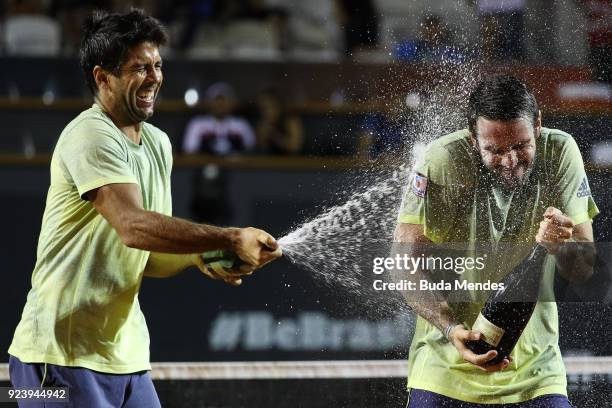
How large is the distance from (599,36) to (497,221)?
808 millimetres

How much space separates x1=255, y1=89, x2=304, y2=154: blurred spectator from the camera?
5.33 metres

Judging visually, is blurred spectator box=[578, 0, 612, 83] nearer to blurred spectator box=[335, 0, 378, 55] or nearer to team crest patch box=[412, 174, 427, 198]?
team crest patch box=[412, 174, 427, 198]

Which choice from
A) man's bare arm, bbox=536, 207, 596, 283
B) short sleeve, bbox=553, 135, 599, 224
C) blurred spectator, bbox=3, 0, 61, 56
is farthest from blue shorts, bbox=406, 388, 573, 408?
blurred spectator, bbox=3, 0, 61, 56

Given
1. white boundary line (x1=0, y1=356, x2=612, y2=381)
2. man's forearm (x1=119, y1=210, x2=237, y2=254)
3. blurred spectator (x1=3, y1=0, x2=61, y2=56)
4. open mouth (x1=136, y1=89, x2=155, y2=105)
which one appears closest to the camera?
man's forearm (x1=119, y1=210, x2=237, y2=254)

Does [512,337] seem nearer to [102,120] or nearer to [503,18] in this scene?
[503,18]

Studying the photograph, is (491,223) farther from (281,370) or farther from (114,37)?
(114,37)

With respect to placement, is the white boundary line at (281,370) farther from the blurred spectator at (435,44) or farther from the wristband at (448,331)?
the blurred spectator at (435,44)

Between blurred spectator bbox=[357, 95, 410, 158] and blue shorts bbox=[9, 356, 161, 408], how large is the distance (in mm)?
963

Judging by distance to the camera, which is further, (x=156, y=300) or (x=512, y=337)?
(x=156, y=300)

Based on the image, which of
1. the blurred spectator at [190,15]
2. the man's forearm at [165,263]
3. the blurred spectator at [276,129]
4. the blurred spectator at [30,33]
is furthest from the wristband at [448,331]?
the blurred spectator at [190,15]

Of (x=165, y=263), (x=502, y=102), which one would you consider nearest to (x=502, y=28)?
(x=502, y=102)

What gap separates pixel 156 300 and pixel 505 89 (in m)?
2.44


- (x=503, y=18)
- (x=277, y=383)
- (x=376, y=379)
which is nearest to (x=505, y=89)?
(x=503, y=18)

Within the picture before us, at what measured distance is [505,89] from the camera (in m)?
2.80
